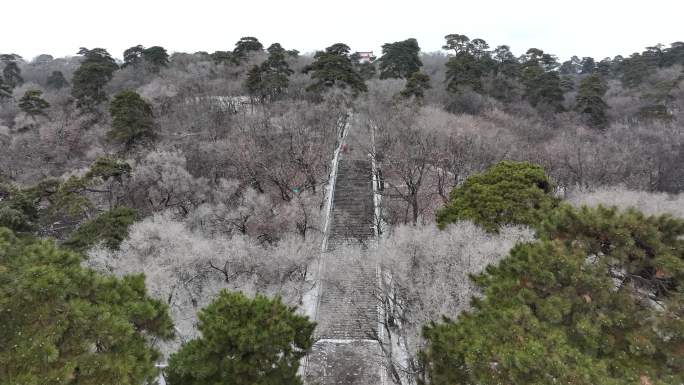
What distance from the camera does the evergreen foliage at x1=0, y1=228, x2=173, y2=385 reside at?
5051 millimetres

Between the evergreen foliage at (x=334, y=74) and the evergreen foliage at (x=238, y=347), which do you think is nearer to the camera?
the evergreen foliage at (x=238, y=347)

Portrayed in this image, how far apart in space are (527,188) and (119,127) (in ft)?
77.0

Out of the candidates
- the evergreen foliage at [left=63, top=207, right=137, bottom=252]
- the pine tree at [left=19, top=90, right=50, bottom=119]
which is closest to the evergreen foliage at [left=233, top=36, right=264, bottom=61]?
the pine tree at [left=19, top=90, right=50, bottom=119]

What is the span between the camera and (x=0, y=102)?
35375mm

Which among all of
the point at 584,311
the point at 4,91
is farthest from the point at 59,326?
the point at 4,91

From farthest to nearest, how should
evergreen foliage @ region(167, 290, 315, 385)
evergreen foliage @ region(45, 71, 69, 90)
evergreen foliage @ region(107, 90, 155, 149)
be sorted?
evergreen foliage @ region(45, 71, 69, 90) → evergreen foliage @ region(107, 90, 155, 149) → evergreen foliage @ region(167, 290, 315, 385)

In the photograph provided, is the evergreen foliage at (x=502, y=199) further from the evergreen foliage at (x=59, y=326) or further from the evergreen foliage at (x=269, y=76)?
the evergreen foliage at (x=269, y=76)

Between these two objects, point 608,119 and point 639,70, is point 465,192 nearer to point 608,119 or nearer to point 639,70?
point 608,119

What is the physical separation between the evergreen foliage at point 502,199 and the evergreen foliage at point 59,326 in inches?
440

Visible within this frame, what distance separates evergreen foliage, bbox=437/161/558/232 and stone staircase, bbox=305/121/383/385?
4.89 m

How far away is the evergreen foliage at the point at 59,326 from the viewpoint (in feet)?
16.6

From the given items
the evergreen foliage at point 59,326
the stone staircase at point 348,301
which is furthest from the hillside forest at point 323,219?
the stone staircase at point 348,301

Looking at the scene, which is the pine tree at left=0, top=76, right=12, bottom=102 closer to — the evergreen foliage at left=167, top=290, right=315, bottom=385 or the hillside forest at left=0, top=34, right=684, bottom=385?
the hillside forest at left=0, top=34, right=684, bottom=385

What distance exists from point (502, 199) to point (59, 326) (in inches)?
514
